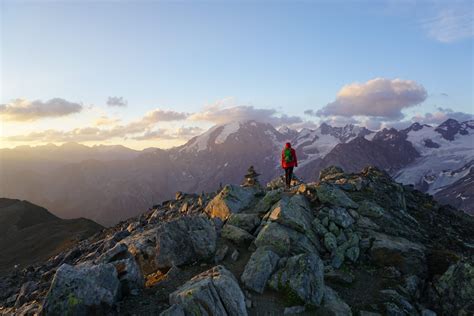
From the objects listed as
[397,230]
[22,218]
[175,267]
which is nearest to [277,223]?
[175,267]

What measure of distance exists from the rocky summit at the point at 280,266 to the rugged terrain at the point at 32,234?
212 ft

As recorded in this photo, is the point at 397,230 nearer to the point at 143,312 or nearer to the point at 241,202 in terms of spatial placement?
the point at 241,202

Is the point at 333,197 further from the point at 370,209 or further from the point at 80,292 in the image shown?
the point at 80,292

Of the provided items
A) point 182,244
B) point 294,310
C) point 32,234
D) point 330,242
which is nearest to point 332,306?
point 294,310

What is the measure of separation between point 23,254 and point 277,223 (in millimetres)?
92194

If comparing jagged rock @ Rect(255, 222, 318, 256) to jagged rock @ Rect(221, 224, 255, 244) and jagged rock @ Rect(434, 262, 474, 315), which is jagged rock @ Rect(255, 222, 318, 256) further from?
jagged rock @ Rect(434, 262, 474, 315)

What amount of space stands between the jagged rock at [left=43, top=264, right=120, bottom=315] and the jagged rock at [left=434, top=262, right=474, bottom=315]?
18.3 metres

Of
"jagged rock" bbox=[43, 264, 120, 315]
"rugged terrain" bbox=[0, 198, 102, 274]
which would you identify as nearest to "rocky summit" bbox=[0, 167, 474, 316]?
"jagged rock" bbox=[43, 264, 120, 315]

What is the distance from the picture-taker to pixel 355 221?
91.5 ft

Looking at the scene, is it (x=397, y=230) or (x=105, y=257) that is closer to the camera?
(x=105, y=257)

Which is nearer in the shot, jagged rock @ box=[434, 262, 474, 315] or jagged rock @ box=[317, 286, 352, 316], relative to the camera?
jagged rock @ box=[317, 286, 352, 316]

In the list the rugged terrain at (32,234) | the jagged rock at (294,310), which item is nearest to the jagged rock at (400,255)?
the jagged rock at (294,310)

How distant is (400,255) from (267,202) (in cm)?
1070

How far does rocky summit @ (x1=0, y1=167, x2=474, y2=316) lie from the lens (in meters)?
17.0
